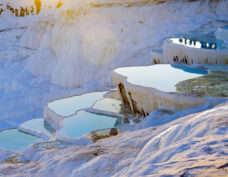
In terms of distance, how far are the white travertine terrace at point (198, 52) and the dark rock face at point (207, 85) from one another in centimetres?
107

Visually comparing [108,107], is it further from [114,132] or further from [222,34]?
[222,34]

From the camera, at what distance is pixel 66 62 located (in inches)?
694

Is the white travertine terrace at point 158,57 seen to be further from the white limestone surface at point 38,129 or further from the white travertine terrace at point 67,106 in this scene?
the white limestone surface at point 38,129

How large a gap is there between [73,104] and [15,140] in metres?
1.87

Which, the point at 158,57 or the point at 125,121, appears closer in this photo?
the point at 125,121

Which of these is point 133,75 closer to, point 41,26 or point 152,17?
point 152,17

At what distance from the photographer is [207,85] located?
625 cm

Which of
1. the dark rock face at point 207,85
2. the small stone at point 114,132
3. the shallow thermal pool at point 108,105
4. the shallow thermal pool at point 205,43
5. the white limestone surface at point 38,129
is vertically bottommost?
the white limestone surface at point 38,129

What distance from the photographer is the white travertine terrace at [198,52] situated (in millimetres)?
8148

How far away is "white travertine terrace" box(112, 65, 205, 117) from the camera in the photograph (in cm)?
581

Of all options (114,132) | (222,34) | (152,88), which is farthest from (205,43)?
(114,132)

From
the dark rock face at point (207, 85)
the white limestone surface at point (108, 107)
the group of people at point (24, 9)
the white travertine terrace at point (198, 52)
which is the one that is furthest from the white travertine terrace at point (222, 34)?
the group of people at point (24, 9)

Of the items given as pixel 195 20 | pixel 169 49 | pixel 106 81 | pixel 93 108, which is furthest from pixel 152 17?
pixel 93 108

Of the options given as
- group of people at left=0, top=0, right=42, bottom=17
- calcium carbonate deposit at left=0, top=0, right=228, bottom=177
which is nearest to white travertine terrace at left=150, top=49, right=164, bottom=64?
calcium carbonate deposit at left=0, top=0, right=228, bottom=177
